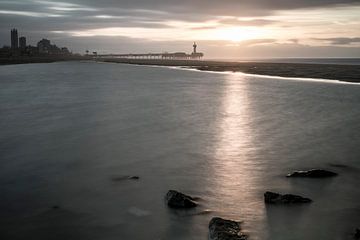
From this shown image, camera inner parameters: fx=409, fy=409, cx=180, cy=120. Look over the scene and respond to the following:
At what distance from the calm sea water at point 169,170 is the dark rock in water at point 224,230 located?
17.3 inches

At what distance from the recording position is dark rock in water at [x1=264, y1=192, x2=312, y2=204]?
10.7 meters

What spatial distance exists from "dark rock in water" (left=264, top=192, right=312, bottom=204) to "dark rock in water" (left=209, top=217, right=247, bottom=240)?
209 centimetres

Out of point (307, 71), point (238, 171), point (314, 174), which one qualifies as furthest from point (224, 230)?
point (307, 71)

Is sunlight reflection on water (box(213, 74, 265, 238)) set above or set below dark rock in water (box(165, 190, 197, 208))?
below

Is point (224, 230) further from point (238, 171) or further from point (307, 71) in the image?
point (307, 71)

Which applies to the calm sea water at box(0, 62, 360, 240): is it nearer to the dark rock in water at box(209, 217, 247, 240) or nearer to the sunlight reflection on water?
the sunlight reflection on water

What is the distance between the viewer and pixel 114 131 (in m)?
21.6

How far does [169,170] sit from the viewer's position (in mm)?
14188

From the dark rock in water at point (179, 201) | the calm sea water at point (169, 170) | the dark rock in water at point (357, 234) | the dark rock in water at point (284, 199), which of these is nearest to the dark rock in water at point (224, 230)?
the calm sea water at point (169, 170)

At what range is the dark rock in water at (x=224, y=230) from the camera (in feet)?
27.0

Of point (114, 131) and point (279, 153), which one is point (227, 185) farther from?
point (114, 131)

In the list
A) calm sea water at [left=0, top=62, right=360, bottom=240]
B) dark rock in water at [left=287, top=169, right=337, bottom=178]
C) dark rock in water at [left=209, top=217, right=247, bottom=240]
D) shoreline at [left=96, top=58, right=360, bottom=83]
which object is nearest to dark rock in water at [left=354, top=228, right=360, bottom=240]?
calm sea water at [left=0, top=62, right=360, bottom=240]

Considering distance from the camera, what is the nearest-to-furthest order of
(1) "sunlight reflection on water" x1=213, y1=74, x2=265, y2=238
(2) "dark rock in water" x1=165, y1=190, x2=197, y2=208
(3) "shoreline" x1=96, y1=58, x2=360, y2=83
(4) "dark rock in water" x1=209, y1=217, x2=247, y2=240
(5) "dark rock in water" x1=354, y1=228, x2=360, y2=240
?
(4) "dark rock in water" x1=209, y1=217, x2=247, y2=240 → (5) "dark rock in water" x1=354, y1=228, x2=360, y2=240 → (2) "dark rock in water" x1=165, y1=190, x2=197, y2=208 → (1) "sunlight reflection on water" x1=213, y1=74, x2=265, y2=238 → (3) "shoreline" x1=96, y1=58, x2=360, y2=83

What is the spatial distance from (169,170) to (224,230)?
5835 mm
